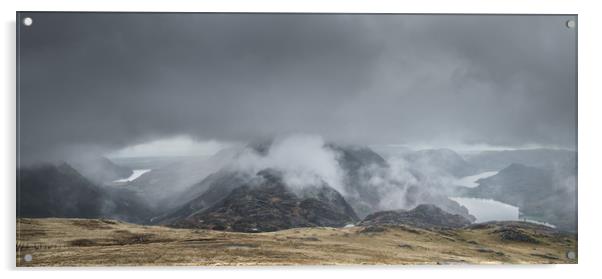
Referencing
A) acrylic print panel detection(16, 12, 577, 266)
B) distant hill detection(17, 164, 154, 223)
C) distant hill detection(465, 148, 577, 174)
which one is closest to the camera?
distant hill detection(17, 164, 154, 223)

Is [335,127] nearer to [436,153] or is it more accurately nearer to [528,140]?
[436,153]

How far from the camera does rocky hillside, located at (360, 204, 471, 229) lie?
5254mm

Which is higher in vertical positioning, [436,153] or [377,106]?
[377,106]

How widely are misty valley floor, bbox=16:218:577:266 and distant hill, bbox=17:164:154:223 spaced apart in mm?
82

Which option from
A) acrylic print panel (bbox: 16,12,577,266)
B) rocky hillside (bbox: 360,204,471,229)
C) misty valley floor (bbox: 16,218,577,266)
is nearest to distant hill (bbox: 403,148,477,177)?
acrylic print panel (bbox: 16,12,577,266)

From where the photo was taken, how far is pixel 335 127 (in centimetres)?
527

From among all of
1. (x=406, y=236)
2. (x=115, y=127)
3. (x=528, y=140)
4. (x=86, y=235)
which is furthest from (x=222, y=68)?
(x=528, y=140)

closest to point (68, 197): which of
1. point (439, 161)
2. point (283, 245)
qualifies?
point (283, 245)

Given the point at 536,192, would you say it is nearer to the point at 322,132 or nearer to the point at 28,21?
the point at 322,132

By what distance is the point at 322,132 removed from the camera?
5270 millimetres

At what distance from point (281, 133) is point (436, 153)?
1.64 metres

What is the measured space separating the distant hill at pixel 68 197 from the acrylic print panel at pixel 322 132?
21 mm

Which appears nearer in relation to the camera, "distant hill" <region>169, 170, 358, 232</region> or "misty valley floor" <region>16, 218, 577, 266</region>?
"misty valley floor" <region>16, 218, 577, 266</region>

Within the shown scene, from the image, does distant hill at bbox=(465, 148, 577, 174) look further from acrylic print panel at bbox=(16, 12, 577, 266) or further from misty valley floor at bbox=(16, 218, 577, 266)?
misty valley floor at bbox=(16, 218, 577, 266)
